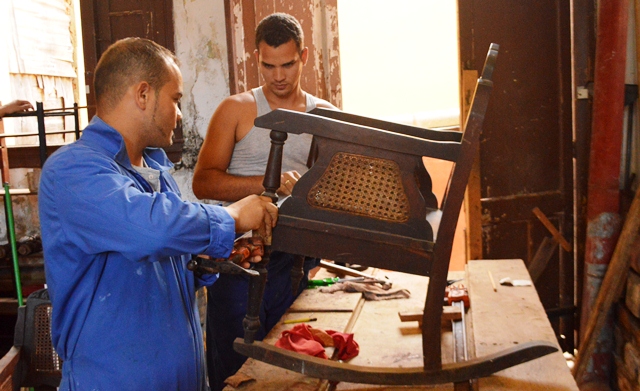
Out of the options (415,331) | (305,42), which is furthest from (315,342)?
(305,42)

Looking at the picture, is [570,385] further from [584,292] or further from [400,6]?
[400,6]

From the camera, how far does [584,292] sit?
3887 millimetres

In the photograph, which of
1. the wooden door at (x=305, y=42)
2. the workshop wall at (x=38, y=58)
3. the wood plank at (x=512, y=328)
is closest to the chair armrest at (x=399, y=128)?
the wood plank at (x=512, y=328)

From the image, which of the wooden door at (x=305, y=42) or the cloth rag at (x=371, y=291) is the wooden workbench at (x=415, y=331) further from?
the wooden door at (x=305, y=42)

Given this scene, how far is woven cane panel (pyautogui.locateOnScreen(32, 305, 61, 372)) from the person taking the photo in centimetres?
274

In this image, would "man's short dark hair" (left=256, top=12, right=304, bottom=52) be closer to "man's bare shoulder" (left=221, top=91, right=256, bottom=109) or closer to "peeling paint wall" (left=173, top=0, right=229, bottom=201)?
"man's bare shoulder" (left=221, top=91, right=256, bottom=109)

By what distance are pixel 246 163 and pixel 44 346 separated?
3.92 feet

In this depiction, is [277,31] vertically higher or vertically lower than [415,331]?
higher

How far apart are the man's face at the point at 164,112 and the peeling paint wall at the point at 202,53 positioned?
9.44ft

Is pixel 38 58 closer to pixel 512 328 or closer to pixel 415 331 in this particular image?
pixel 415 331

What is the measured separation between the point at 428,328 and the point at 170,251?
35.1 inches

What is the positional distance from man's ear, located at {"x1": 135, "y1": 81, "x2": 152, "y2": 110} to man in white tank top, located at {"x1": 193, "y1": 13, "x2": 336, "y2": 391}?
97cm

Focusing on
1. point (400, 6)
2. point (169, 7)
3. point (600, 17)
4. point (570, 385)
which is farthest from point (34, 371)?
point (400, 6)

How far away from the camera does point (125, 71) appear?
6.16 feet
